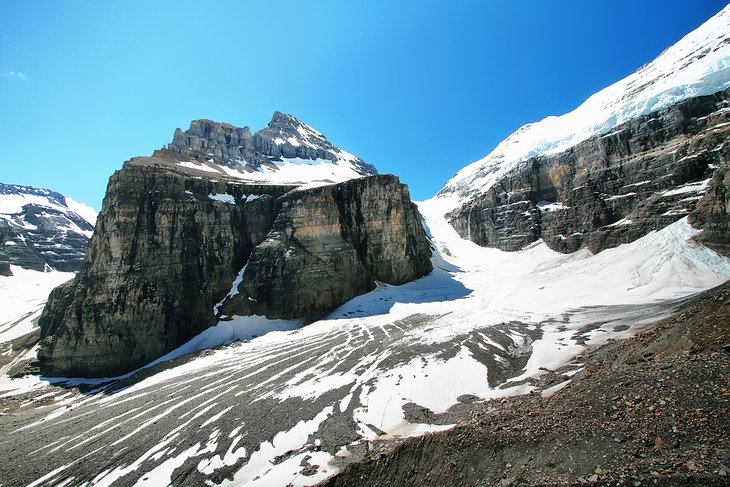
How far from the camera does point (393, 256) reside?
65438mm

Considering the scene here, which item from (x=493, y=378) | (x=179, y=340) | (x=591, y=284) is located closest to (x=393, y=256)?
(x=591, y=284)

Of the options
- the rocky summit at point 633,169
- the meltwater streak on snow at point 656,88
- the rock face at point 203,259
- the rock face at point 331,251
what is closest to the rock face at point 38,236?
the rock face at point 203,259

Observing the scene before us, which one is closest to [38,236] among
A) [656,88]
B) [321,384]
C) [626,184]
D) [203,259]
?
[203,259]

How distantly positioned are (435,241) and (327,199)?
2491 inches

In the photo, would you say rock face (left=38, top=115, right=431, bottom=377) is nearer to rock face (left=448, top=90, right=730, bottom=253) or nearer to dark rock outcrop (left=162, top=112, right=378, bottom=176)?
dark rock outcrop (left=162, top=112, right=378, bottom=176)

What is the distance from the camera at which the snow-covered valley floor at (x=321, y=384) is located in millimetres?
15898

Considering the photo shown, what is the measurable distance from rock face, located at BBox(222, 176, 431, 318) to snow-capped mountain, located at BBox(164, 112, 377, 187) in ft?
51.9

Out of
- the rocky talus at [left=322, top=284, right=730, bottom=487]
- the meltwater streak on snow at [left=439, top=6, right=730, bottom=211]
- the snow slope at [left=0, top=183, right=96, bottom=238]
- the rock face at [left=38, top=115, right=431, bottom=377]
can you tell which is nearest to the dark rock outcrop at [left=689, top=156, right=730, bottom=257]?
the meltwater streak on snow at [left=439, top=6, right=730, bottom=211]

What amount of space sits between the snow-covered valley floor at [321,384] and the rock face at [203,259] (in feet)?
13.4

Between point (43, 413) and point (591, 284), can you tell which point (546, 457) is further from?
point (591, 284)

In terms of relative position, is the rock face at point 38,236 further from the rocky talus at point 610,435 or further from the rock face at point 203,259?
the rocky talus at point 610,435

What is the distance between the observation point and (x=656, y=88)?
8750cm

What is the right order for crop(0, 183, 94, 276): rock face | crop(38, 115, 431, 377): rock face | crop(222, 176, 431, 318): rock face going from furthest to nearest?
crop(0, 183, 94, 276): rock face → crop(222, 176, 431, 318): rock face → crop(38, 115, 431, 377): rock face

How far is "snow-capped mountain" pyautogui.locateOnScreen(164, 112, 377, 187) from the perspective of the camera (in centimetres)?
8462
